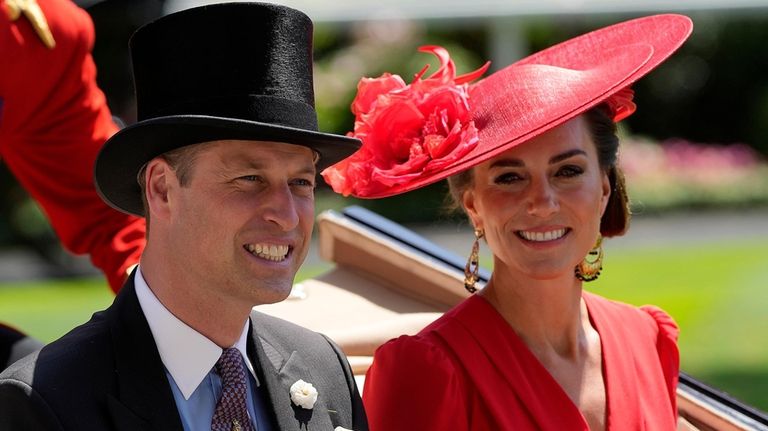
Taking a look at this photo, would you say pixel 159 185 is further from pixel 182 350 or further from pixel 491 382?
pixel 491 382

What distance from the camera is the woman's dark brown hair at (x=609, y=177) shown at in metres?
2.75

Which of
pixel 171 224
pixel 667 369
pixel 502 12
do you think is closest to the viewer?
pixel 171 224

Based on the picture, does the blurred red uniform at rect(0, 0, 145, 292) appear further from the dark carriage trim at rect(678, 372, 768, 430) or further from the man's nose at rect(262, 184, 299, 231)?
the dark carriage trim at rect(678, 372, 768, 430)

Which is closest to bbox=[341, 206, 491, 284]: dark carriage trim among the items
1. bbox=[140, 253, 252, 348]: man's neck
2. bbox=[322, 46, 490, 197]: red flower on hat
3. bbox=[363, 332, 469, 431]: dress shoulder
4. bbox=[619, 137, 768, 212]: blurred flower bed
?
bbox=[322, 46, 490, 197]: red flower on hat

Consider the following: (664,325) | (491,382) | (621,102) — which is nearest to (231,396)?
(491,382)

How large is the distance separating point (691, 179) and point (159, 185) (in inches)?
498

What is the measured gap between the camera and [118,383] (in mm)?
1993

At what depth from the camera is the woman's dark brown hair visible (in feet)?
9.01

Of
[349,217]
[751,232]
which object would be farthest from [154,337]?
[751,232]

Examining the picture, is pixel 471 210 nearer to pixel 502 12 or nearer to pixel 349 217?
pixel 349 217

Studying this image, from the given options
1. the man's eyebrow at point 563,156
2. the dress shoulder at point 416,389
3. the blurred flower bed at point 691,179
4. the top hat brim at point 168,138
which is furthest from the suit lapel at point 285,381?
the blurred flower bed at point 691,179

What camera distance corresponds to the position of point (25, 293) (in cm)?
1065

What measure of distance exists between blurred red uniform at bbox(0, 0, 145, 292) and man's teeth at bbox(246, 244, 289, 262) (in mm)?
1119

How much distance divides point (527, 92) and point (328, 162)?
55 cm
